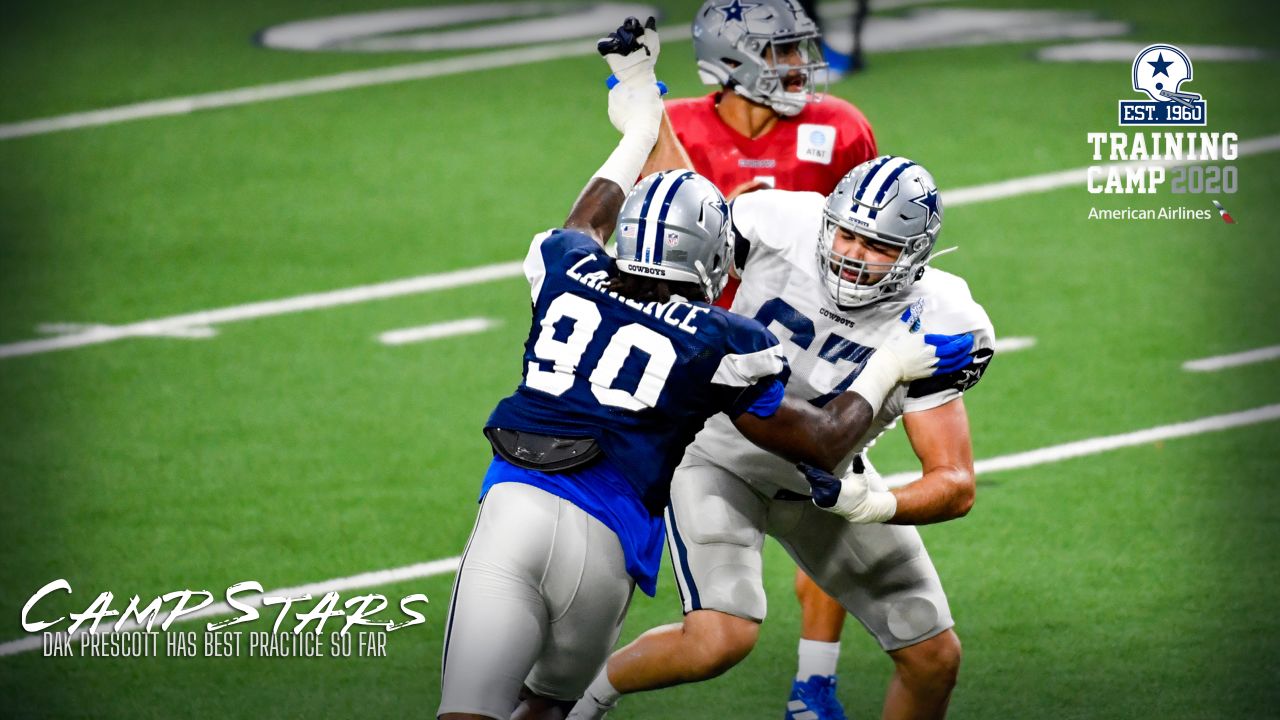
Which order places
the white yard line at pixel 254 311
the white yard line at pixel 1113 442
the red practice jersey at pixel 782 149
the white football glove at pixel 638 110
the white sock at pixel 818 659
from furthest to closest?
the white yard line at pixel 254 311 → the white yard line at pixel 1113 442 → the red practice jersey at pixel 782 149 → the white sock at pixel 818 659 → the white football glove at pixel 638 110

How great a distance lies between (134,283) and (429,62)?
407 cm

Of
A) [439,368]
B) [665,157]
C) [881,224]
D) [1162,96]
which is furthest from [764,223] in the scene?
[1162,96]

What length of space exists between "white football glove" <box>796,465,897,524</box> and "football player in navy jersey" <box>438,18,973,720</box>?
2.2 inches

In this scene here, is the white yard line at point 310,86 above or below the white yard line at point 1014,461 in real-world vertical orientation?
above

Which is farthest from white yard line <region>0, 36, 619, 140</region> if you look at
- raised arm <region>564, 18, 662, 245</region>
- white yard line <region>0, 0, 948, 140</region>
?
raised arm <region>564, 18, 662, 245</region>

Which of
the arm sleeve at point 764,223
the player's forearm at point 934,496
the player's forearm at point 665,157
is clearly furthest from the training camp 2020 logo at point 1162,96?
the player's forearm at point 934,496

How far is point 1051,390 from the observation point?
7.68 meters

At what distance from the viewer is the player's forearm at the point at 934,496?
4.38 meters

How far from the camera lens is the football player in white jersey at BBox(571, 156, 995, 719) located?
4.48 meters

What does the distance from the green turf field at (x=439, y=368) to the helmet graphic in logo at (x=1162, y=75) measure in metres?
0.15

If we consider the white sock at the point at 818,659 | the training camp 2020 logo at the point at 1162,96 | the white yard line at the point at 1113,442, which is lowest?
the white yard line at the point at 1113,442

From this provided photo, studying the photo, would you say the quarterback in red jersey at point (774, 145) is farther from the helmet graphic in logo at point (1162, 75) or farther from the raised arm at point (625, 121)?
the helmet graphic in logo at point (1162, 75)

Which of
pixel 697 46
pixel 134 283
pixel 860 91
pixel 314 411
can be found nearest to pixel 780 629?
pixel 697 46

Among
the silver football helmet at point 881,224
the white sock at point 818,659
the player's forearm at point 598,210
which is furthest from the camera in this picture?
the white sock at point 818,659
